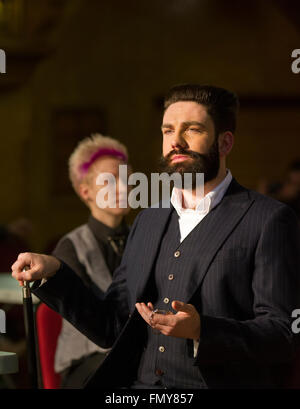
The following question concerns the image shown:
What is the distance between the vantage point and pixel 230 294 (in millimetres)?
2049

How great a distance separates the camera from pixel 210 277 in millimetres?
2053

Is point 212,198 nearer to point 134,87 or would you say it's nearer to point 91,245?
point 91,245

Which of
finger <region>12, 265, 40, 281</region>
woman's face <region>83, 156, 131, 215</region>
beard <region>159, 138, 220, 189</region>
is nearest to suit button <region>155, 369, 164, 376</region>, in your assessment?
finger <region>12, 265, 40, 281</region>

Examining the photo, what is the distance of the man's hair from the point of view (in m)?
2.10

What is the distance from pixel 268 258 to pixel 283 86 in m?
7.13

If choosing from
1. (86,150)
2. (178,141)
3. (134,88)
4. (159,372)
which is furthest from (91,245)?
(134,88)

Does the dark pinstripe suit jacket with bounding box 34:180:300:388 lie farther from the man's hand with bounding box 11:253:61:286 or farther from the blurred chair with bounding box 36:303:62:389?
the blurred chair with bounding box 36:303:62:389

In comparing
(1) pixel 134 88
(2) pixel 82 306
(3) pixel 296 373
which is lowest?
(3) pixel 296 373

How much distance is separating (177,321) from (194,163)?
480 millimetres

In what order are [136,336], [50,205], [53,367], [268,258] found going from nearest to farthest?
1. [268,258]
2. [136,336]
3. [53,367]
4. [50,205]

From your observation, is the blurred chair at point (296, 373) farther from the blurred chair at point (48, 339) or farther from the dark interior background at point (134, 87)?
the dark interior background at point (134, 87)

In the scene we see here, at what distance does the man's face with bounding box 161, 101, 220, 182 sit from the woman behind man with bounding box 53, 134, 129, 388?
1091mm
